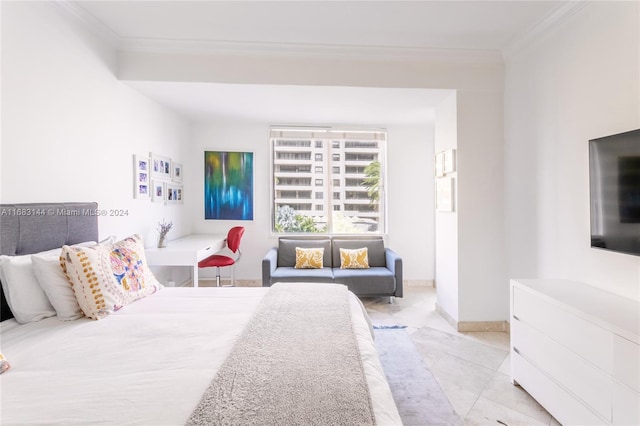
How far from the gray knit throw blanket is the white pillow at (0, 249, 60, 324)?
3.83 feet

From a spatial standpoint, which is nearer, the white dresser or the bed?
the bed

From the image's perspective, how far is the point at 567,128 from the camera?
234 centimetres

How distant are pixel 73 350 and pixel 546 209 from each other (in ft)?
10.9

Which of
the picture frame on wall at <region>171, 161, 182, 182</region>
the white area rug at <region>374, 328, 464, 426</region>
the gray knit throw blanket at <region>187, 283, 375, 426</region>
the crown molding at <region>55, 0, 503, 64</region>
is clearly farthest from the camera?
the picture frame on wall at <region>171, 161, 182, 182</region>

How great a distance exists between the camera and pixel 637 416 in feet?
4.40

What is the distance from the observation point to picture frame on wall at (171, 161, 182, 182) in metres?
3.94

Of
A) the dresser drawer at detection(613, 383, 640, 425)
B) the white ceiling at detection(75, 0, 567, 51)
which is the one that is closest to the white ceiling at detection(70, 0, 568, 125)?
the white ceiling at detection(75, 0, 567, 51)

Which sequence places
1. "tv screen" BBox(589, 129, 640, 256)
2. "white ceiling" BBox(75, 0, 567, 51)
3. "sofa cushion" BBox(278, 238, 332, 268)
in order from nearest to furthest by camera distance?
"tv screen" BBox(589, 129, 640, 256)
"white ceiling" BBox(75, 0, 567, 51)
"sofa cushion" BBox(278, 238, 332, 268)

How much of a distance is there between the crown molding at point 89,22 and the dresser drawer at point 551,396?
4138 mm

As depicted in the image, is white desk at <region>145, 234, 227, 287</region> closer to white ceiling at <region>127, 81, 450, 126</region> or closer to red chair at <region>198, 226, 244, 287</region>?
red chair at <region>198, 226, 244, 287</region>

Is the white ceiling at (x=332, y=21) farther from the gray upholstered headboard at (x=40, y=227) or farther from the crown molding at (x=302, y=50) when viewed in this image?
the gray upholstered headboard at (x=40, y=227)

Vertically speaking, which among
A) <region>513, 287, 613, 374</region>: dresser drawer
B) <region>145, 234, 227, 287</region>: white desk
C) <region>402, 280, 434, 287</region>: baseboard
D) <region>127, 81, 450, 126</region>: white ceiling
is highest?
<region>127, 81, 450, 126</region>: white ceiling

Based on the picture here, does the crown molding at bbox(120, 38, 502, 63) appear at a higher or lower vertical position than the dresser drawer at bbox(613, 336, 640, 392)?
higher

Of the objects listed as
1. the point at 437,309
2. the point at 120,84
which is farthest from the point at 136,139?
the point at 437,309
